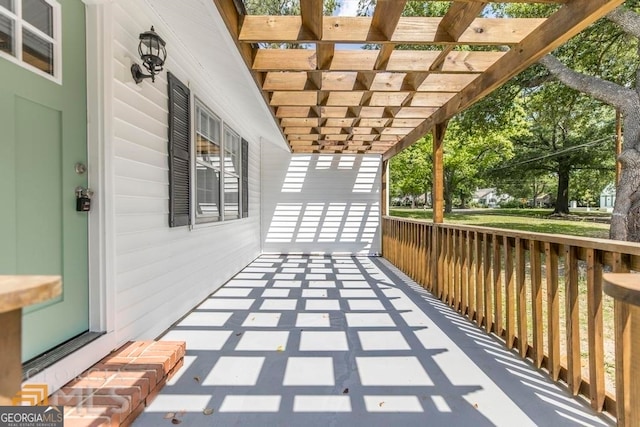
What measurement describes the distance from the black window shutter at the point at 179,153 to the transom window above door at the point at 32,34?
47.5 inches

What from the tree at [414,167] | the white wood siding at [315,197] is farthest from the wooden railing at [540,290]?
the tree at [414,167]

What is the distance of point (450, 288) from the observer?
4145 millimetres

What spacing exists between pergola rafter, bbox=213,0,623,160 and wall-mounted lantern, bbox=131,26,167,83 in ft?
1.99

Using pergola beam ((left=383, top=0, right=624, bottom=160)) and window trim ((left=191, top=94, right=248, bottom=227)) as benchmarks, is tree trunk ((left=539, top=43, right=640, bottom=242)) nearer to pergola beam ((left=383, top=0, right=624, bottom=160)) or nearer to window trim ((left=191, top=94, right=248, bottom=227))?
pergola beam ((left=383, top=0, right=624, bottom=160))

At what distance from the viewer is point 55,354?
1.93m

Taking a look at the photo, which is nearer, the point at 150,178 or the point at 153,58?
the point at 153,58

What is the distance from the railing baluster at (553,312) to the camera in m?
2.29

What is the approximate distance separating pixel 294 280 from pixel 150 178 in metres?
3.14

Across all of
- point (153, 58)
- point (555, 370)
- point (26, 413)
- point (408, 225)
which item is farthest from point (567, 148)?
point (26, 413)

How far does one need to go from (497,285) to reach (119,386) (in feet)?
9.84

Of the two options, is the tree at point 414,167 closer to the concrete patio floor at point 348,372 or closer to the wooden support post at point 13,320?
the concrete patio floor at point 348,372

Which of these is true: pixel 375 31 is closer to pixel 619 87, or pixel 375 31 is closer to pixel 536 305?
pixel 536 305

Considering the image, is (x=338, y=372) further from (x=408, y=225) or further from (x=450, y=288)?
(x=408, y=225)

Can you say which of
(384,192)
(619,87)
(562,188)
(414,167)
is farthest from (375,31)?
(562,188)
